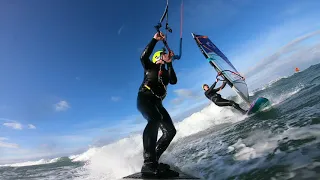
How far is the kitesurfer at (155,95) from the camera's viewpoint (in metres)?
4.70

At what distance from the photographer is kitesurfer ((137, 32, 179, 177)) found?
4699mm

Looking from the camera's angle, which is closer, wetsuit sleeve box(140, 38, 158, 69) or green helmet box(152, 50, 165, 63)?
wetsuit sleeve box(140, 38, 158, 69)

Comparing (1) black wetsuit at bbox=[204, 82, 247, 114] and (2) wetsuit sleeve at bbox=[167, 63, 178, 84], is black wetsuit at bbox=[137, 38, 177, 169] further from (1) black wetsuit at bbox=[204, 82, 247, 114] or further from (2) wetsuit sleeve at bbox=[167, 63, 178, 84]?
(1) black wetsuit at bbox=[204, 82, 247, 114]

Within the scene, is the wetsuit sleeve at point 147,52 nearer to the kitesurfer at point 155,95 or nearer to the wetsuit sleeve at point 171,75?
the kitesurfer at point 155,95

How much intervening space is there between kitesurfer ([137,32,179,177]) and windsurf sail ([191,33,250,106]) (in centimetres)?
967

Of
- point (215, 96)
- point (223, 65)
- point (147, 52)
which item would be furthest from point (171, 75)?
point (215, 96)

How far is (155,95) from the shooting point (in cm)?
525

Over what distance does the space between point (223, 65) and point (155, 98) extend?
1100 centimetres

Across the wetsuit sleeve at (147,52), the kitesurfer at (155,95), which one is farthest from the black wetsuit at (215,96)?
the wetsuit sleeve at (147,52)

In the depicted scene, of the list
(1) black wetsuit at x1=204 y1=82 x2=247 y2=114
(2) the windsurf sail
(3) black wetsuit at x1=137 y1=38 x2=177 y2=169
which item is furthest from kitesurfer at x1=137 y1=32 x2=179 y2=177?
(1) black wetsuit at x1=204 y1=82 x2=247 y2=114

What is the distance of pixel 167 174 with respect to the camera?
4.39 metres

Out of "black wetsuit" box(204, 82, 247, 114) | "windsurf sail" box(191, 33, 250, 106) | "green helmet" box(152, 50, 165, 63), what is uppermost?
"windsurf sail" box(191, 33, 250, 106)

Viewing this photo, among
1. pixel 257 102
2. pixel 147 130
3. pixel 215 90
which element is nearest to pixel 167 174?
pixel 147 130

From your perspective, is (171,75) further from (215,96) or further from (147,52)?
(215,96)
